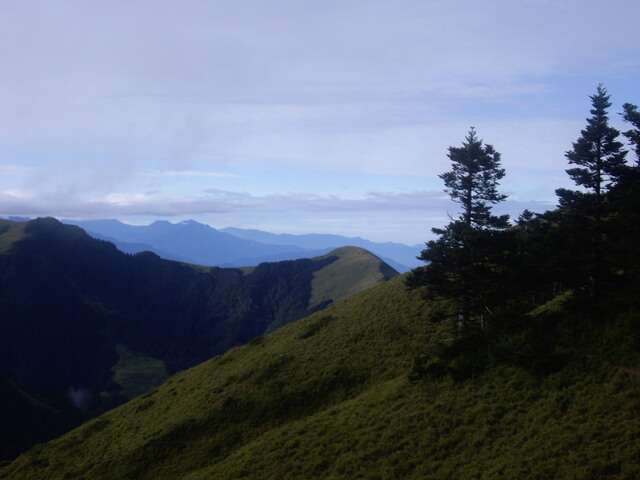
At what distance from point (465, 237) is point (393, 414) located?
12845 millimetres

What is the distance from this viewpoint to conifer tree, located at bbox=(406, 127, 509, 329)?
1115 inches

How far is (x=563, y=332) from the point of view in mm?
23906

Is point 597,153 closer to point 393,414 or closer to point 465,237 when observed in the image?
point 465,237

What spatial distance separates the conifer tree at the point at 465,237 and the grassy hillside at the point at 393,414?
112 inches

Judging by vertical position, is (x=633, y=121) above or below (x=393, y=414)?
above

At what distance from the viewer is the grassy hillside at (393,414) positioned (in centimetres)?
1708

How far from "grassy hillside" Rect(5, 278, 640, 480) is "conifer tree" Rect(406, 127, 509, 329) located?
2834 millimetres

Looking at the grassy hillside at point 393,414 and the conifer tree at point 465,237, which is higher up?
the conifer tree at point 465,237

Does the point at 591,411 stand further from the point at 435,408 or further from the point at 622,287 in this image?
the point at 622,287

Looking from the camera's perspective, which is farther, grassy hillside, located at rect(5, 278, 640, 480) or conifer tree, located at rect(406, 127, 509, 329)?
conifer tree, located at rect(406, 127, 509, 329)

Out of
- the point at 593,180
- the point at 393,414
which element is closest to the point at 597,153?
the point at 593,180

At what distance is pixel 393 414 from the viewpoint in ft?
77.5

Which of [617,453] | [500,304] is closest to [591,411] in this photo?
[617,453]

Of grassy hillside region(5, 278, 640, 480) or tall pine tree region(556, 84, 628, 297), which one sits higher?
tall pine tree region(556, 84, 628, 297)
